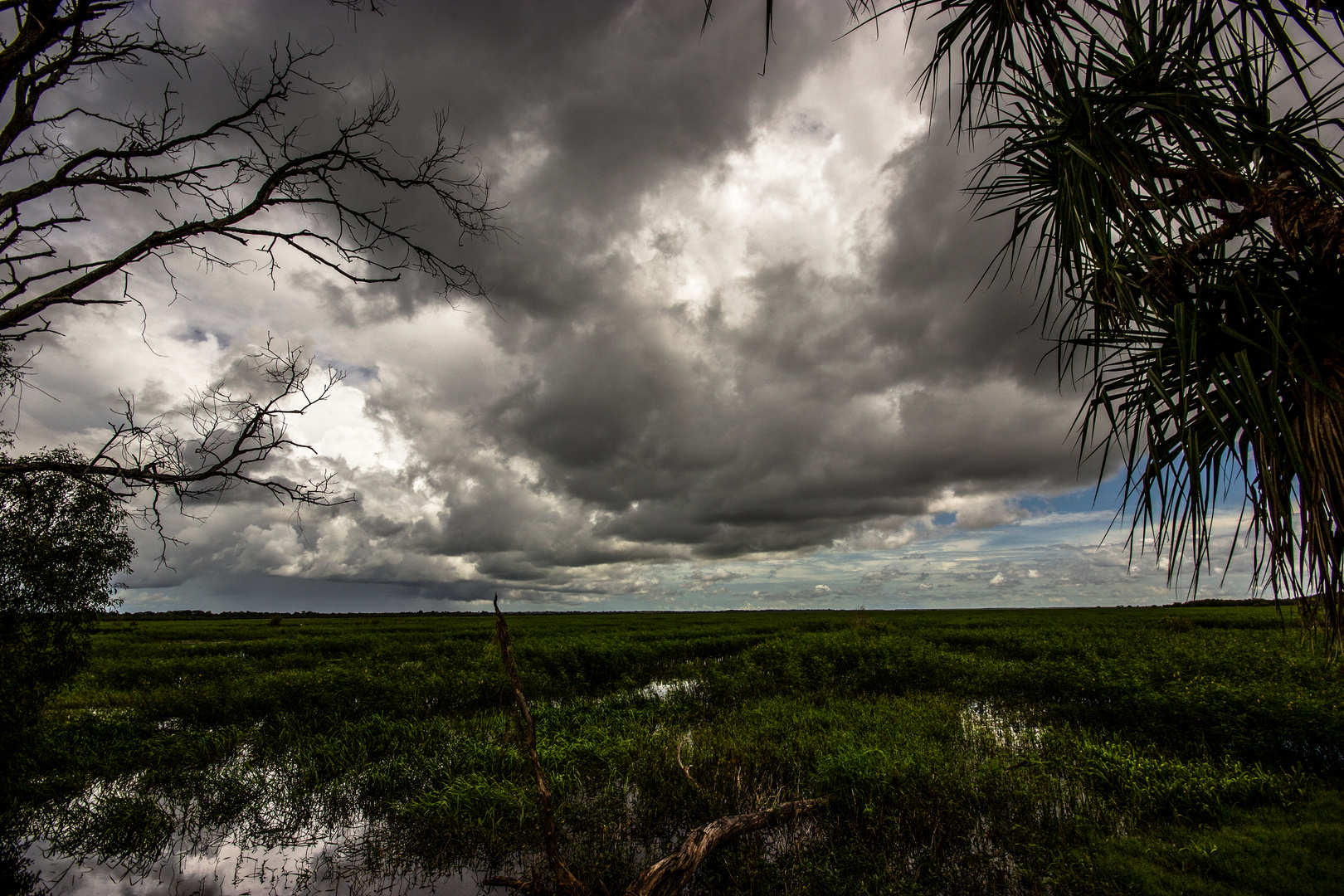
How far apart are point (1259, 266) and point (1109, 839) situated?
21.4 feet

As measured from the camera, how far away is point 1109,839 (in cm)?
637

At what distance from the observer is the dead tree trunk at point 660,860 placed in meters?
4.18

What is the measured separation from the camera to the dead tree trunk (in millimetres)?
4184

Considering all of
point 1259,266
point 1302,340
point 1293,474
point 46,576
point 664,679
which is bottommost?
point 664,679

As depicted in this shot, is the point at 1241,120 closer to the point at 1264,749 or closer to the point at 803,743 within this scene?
the point at 803,743

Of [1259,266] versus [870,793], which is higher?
[1259,266]

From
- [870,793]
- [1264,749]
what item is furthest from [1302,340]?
[1264,749]

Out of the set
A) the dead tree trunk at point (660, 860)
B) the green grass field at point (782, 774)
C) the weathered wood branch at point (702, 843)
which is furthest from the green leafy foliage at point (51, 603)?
the weathered wood branch at point (702, 843)

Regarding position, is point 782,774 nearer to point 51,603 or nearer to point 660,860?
point 660,860

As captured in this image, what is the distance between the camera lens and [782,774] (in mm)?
8820

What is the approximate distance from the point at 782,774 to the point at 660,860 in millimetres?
4296

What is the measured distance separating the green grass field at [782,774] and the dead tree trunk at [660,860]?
0.35 m

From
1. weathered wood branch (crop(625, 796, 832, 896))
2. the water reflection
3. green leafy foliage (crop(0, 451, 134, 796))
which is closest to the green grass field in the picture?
the water reflection

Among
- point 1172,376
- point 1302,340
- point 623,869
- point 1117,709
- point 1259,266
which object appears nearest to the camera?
point 1302,340
